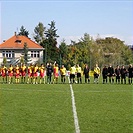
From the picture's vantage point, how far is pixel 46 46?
291 ft

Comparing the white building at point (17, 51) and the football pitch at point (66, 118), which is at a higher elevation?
the white building at point (17, 51)

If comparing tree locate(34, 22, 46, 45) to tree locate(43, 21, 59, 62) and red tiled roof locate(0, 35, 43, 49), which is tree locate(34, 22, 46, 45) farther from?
red tiled roof locate(0, 35, 43, 49)

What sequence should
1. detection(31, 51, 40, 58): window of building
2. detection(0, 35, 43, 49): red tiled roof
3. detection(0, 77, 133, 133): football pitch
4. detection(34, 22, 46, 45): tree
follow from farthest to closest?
1. detection(34, 22, 46, 45): tree
2. detection(31, 51, 40, 58): window of building
3. detection(0, 35, 43, 49): red tiled roof
4. detection(0, 77, 133, 133): football pitch

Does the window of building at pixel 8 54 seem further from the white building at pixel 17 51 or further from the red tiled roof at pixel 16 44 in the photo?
the red tiled roof at pixel 16 44

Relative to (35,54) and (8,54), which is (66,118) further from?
(35,54)

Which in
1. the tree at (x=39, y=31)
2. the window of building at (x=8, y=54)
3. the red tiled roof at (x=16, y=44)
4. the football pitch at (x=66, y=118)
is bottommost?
the football pitch at (x=66, y=118)

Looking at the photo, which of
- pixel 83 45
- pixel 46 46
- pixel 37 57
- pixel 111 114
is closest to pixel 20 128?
pixel 111 114

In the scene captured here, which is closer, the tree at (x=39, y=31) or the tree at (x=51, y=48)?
the tree at (x=51, y=48)

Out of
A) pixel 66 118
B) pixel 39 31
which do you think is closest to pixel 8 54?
pixel 39 31

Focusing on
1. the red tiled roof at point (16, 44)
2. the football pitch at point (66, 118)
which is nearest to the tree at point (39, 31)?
the red tiled roof at point (16, 44)

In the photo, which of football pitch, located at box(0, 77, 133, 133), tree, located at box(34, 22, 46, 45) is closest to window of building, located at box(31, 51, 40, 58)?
tree, located at box(34, 22, 46, 45)

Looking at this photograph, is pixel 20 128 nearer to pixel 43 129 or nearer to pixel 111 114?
pixel 43 129

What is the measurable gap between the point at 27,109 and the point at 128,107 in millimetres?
3666

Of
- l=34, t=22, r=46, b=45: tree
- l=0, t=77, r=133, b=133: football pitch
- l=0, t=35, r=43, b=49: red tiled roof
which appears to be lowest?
l=0, t=77, r=133, b=133: football pitch
